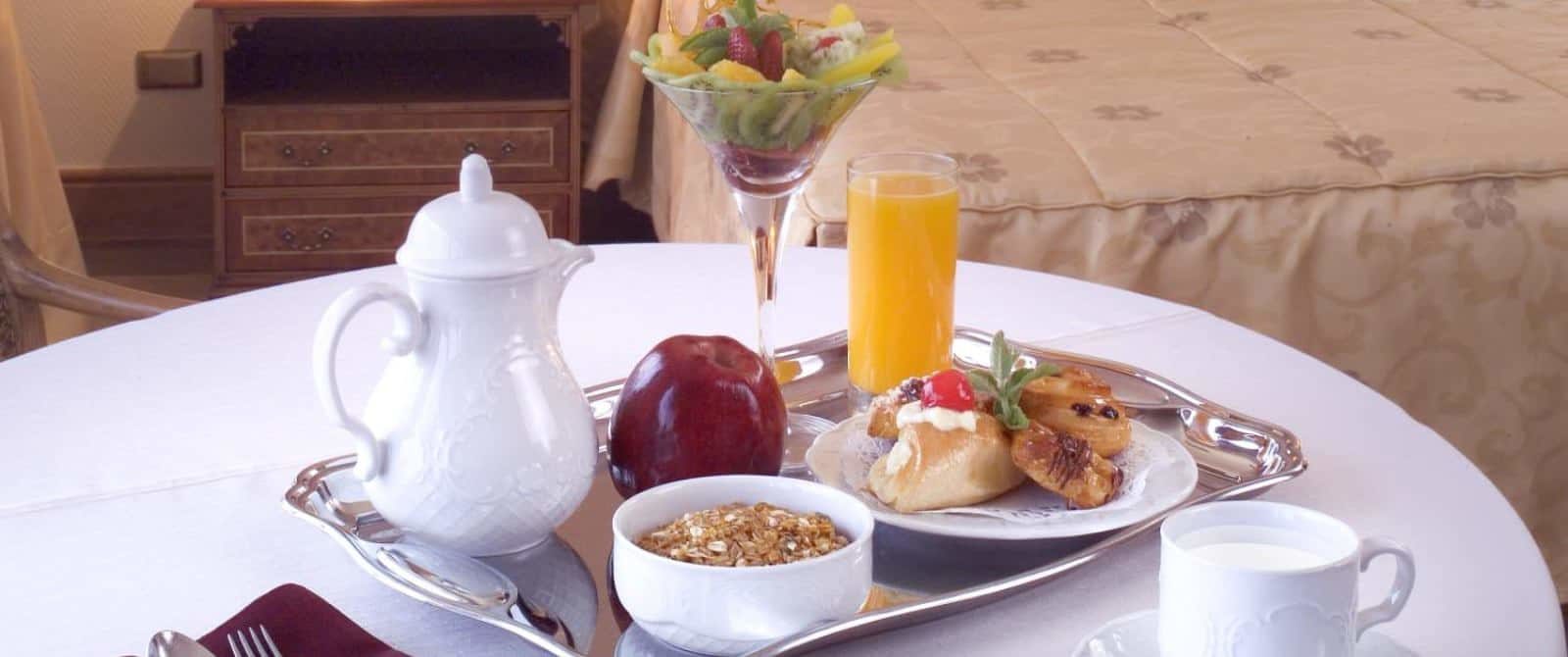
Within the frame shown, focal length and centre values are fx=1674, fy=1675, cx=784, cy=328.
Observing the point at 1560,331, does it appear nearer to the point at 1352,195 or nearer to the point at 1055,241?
the point at 1352,195

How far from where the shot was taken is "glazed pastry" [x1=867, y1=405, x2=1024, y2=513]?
84 centimetres

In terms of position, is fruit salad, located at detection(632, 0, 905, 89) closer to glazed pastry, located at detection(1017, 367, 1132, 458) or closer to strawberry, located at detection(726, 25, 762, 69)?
strawberry, located at detection(726, 25, 762, 69)

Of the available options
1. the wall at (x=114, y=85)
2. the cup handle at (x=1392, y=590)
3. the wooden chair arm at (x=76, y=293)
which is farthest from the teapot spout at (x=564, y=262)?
the wall at (x=114, y=85)

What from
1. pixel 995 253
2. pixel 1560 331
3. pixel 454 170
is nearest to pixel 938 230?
pixel 995 253

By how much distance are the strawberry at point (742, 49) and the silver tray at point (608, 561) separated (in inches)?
9.1

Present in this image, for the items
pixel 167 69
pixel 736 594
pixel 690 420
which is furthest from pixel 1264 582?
pixel 167 69

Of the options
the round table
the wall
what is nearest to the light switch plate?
the wall

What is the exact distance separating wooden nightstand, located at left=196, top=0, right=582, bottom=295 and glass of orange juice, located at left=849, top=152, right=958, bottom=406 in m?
1.77

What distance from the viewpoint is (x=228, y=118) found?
2.71m

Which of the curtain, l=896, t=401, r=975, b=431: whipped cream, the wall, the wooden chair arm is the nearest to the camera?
l=896, t=401, r=975, b=431: whipped cream

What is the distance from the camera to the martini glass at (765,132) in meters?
0.92

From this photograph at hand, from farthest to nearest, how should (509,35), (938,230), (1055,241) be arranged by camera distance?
1. (509,35)
2. (1055,241)
3. (938,230)

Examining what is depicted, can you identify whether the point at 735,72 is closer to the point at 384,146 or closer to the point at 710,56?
the point at 710,56

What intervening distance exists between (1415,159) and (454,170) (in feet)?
5.35
